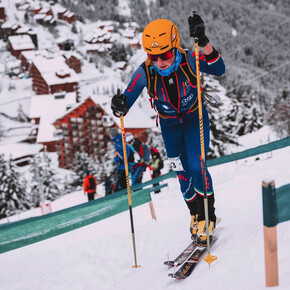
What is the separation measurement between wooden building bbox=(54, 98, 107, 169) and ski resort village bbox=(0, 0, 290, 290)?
176 mm

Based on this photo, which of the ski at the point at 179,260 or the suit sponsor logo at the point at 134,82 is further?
the suit sponsor logo at the point at 134,82

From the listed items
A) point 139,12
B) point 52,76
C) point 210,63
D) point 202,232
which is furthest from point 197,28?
point 139,12

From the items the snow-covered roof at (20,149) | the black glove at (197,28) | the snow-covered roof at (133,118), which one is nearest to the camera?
the black glove at (197,28)

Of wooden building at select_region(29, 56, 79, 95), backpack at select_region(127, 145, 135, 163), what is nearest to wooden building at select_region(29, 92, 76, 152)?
wooden building at select_region(29, 56, 79, 95)

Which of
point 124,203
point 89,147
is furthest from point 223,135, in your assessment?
point 89,147

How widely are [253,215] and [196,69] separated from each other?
2026 mm

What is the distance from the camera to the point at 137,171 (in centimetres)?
931

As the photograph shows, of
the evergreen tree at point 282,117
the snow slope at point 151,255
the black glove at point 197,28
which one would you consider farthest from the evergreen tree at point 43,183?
the black glove at point 197,28

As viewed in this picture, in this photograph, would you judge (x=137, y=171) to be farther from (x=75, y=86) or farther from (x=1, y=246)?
(x=75, y=86)

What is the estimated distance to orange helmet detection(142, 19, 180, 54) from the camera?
3.36 meters

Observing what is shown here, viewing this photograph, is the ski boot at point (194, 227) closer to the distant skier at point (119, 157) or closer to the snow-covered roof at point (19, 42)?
the distant skier at point (119, 157)

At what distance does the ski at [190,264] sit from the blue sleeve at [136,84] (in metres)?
1.73

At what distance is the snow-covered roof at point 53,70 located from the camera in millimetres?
78125

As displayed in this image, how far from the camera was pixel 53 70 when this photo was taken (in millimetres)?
81500
